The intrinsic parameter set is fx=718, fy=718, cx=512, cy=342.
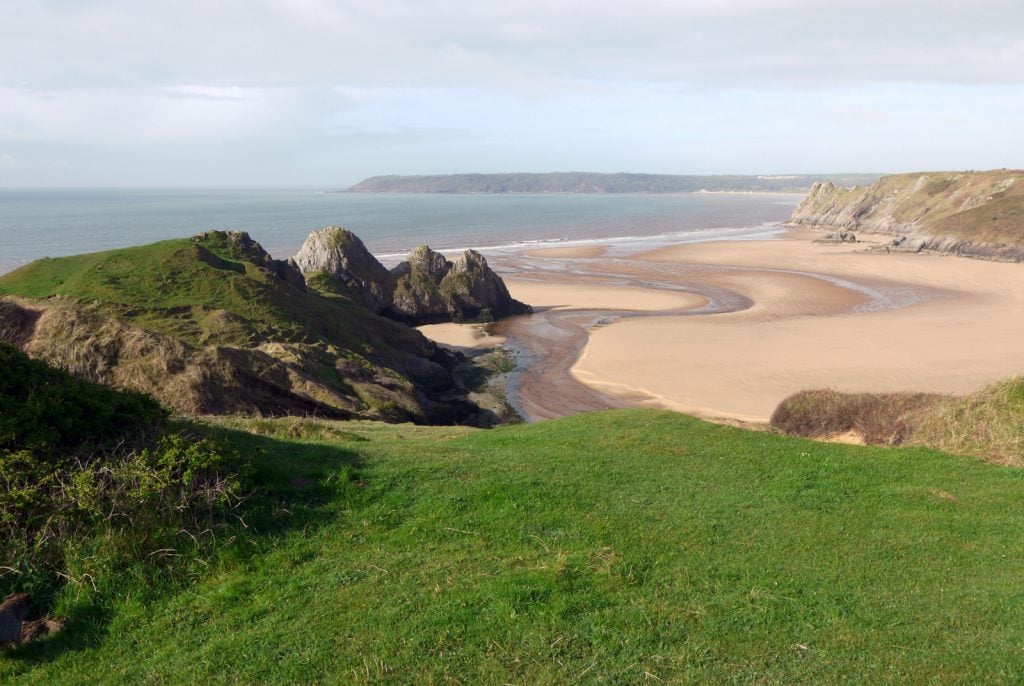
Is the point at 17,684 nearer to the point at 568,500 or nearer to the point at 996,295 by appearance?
the point at 568,500

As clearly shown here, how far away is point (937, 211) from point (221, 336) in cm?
10092

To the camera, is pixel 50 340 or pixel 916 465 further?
pixel 50 340

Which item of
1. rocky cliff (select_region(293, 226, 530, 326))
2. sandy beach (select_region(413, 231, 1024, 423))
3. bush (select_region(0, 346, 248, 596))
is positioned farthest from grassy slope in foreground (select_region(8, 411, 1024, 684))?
rocky cliff (select_region(293, 226, 530, 326))

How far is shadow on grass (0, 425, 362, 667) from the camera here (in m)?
7.14

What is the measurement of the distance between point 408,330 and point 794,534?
2399cm

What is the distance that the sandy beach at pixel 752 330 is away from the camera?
95.9 feet

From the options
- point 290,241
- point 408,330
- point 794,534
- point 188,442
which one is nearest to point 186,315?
point 408,330

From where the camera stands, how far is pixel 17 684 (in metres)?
6.45

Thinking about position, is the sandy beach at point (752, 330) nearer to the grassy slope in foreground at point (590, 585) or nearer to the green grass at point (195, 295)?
the green grass at point (195, 295)

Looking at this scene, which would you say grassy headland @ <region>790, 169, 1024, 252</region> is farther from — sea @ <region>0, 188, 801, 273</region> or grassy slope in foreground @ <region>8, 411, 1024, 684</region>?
grassy slope in foreground @ <region>8, 411, 1024, 684</region>

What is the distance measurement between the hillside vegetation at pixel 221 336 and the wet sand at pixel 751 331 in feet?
18.8

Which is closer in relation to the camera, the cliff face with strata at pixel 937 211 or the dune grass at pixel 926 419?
the dune grass at pixel 926 419

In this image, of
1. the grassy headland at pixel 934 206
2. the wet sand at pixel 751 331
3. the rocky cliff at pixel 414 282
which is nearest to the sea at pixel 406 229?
the grassy headland at pixel 934 206

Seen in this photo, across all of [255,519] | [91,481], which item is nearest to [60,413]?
[91,481]
